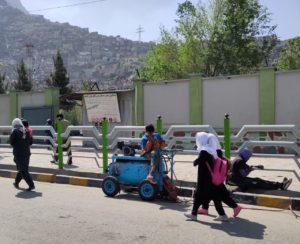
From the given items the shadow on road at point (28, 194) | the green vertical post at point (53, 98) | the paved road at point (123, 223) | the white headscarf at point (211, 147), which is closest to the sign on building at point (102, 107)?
the green vertical post at point (53, 98)

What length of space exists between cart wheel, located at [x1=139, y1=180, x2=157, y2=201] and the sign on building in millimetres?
13749

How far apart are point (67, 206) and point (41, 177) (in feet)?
13.5

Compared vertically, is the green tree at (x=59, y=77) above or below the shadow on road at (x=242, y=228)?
above

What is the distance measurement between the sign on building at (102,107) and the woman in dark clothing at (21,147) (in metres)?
12.0

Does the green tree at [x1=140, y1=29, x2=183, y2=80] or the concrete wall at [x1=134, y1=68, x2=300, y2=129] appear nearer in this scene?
the concrete wall at [x1=134, y1=68, x2=300, y2=129]

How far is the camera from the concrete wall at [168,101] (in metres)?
20.7

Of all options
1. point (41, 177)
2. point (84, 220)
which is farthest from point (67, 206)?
point (41, 177)

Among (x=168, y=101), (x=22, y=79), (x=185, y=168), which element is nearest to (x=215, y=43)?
(x=168, y=101)

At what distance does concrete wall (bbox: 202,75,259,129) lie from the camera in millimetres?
18938

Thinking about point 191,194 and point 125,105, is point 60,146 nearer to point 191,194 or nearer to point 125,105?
point 191,194

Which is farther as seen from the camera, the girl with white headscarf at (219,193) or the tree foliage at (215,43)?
the tree foliage at (215,43)

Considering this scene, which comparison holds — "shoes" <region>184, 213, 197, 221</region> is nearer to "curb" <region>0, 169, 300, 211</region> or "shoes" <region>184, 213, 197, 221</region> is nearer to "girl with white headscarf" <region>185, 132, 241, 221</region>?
"girl with white headscarf" <region>185, 132, 241, 221</region>

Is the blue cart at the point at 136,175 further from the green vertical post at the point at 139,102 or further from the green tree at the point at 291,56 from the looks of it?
the green tree at the point at 291,56

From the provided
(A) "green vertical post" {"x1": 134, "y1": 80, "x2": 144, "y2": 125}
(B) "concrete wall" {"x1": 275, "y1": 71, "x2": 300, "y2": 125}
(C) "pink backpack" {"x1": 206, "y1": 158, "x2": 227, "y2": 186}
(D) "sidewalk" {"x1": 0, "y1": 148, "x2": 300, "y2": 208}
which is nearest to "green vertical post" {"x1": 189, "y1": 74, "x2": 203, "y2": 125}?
(A) "green vertical post" {"x1": 134, "y1": 80, "x2": 144, "y2": 125}
